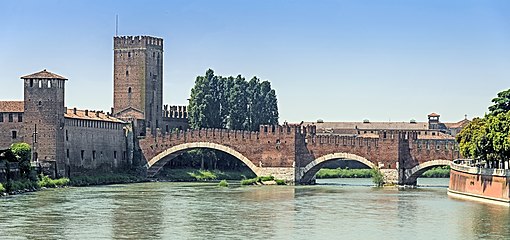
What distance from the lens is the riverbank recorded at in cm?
7462

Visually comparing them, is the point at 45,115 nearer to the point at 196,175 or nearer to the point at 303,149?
the point at 196,175

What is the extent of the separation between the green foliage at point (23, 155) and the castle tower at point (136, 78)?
57.4 ft

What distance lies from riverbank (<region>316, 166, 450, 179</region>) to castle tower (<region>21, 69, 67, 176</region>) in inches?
868

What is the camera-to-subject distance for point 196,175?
66.9 meters

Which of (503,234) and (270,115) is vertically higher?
(270,115)

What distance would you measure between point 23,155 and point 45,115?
5396mm

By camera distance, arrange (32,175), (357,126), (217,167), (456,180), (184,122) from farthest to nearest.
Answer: (357,126)
(184,122)
(217,167)
(32,175)
(456,180)

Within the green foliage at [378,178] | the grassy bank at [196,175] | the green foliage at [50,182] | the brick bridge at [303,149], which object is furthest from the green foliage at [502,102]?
the green foliage at [50,182]

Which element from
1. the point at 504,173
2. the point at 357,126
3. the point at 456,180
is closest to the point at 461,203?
the point at 504,173

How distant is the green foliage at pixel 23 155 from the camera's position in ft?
169

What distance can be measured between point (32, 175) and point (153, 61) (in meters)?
19.4

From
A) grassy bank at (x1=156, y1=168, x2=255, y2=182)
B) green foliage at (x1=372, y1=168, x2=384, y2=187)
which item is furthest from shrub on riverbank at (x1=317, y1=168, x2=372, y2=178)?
green foliage at (x1=372, y1=168, x2=384, y2=187)

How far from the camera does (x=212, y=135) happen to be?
63.2 m

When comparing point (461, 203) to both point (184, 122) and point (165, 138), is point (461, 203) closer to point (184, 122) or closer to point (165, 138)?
point (165, 138)
